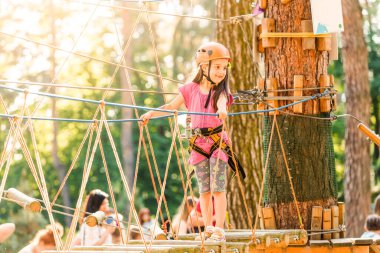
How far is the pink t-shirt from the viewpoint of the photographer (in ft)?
22.4

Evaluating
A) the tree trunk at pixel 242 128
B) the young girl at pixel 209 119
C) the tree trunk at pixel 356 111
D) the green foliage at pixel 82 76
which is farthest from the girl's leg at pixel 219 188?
the green foliage at pixel 82 76

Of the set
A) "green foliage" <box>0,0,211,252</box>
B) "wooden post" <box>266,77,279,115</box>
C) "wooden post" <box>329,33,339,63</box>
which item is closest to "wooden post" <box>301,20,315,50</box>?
"wooden post" <box>329,33,339,63</box>

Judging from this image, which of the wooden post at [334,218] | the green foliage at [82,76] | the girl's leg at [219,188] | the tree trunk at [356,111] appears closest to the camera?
the girl's leg at [219,188]

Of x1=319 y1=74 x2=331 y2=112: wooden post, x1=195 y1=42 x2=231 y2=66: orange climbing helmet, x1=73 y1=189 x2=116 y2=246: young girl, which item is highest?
x1=195 y1=42 x2=231 y2=66: orange climbing helmet

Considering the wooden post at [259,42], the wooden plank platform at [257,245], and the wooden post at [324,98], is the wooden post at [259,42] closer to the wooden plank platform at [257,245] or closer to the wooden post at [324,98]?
the wooden post at [324,98]

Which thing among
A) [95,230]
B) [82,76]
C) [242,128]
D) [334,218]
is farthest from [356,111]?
[82,76]

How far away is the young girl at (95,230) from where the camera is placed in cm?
854

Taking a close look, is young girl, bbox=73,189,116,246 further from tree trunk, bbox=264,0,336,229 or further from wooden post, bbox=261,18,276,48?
wooden post, bbox=261,18,276,48

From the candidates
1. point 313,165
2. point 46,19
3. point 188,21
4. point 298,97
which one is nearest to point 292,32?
point 298,97

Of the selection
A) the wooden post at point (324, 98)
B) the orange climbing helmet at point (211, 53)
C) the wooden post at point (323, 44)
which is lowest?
the wooden post at point (324, 98)

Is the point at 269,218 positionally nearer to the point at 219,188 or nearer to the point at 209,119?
the point at 219,188

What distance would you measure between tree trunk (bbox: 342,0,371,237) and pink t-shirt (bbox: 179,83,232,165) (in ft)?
25.7

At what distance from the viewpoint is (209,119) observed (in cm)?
682

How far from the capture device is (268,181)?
24.4ft
